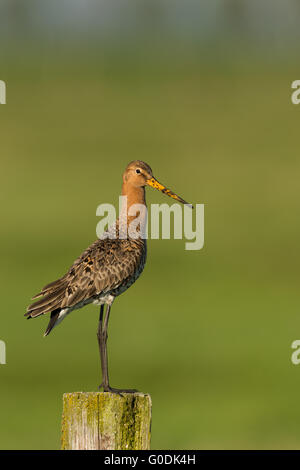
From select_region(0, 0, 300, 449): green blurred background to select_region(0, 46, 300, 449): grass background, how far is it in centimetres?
5

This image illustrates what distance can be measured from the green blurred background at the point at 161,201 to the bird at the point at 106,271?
15.4ft

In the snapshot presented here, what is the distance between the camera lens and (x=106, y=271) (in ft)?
28.6

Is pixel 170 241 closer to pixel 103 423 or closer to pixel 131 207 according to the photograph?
pixel 131 207

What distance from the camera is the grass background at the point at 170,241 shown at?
1677cm

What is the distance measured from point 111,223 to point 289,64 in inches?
1887

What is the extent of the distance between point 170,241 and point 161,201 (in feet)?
4.29

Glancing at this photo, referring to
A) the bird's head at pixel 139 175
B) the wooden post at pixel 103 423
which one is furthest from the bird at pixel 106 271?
the wooden post at pixel 103 423

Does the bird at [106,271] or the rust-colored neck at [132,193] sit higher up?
the rust-colored neck at [132,193]

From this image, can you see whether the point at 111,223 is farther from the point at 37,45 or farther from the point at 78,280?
the point at 37,45

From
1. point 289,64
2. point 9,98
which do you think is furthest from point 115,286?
point 289,64

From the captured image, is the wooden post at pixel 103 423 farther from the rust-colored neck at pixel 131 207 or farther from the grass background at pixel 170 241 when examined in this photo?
the grass background at pixel 170 241

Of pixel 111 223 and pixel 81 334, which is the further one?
pixel 81 334

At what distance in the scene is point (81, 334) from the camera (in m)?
19.8
